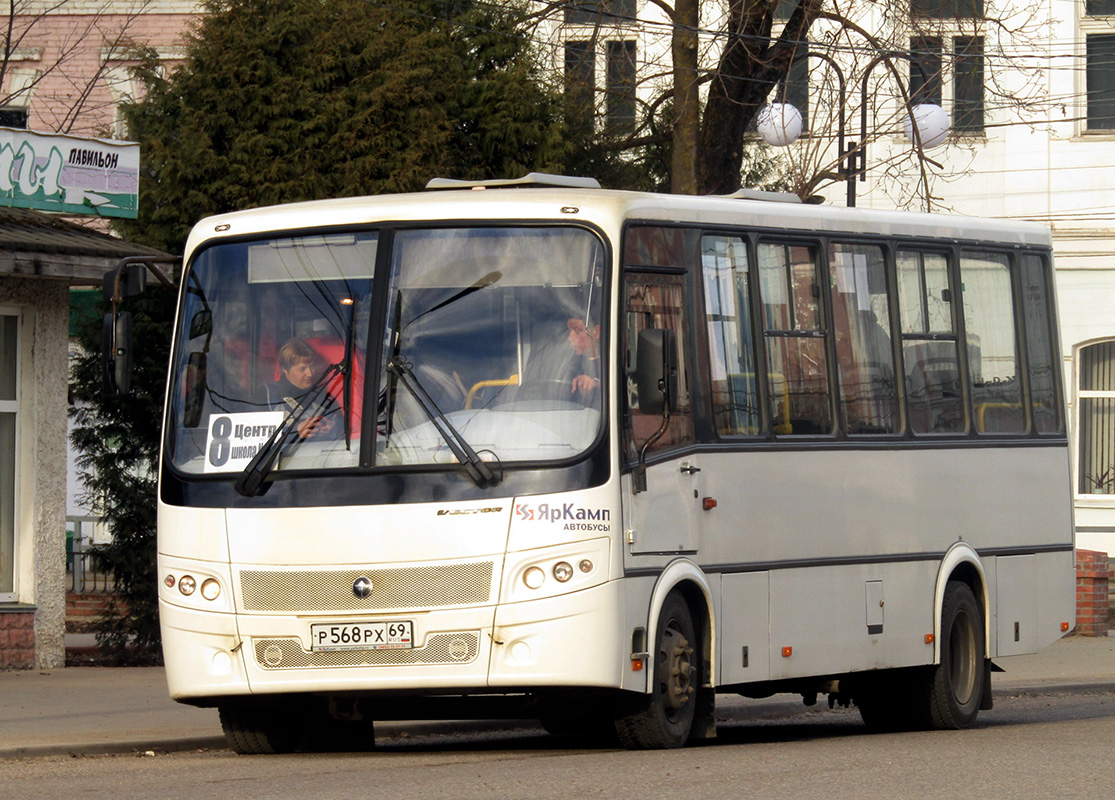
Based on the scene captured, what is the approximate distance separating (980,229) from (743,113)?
7.46 meters

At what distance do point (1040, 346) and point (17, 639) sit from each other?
8.23 metres

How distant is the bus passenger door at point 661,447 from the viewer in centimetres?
1091

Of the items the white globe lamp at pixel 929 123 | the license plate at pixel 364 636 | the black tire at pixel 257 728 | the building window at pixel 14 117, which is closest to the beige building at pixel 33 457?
the black tire at pixel 257 728

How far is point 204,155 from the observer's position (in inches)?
776

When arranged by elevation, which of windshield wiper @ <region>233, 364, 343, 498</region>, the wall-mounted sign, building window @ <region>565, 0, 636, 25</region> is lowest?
windshield wiper @ <region>233, 364, 343, 498</region>

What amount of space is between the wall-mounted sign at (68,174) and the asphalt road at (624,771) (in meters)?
6.31

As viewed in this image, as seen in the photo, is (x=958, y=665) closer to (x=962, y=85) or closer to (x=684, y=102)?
(x=684, y=102)

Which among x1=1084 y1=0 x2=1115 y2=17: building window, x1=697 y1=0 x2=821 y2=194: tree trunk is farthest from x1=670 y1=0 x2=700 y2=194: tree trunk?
x1=1084 y1=0 x2=1115 y2=17: building window

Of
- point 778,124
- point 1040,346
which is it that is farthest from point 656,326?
point 778,124

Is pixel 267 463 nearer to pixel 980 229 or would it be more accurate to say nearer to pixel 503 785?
pixel 503 785

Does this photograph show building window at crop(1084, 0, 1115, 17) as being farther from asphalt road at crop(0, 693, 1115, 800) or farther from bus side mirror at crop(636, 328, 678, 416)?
bus side mirror at crop(636, 328, 678, 416)

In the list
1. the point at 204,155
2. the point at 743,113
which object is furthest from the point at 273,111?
the point at 743,113

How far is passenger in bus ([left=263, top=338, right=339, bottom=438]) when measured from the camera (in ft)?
36.0

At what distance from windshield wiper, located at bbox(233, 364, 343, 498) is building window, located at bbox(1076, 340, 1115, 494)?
82.9 ft
